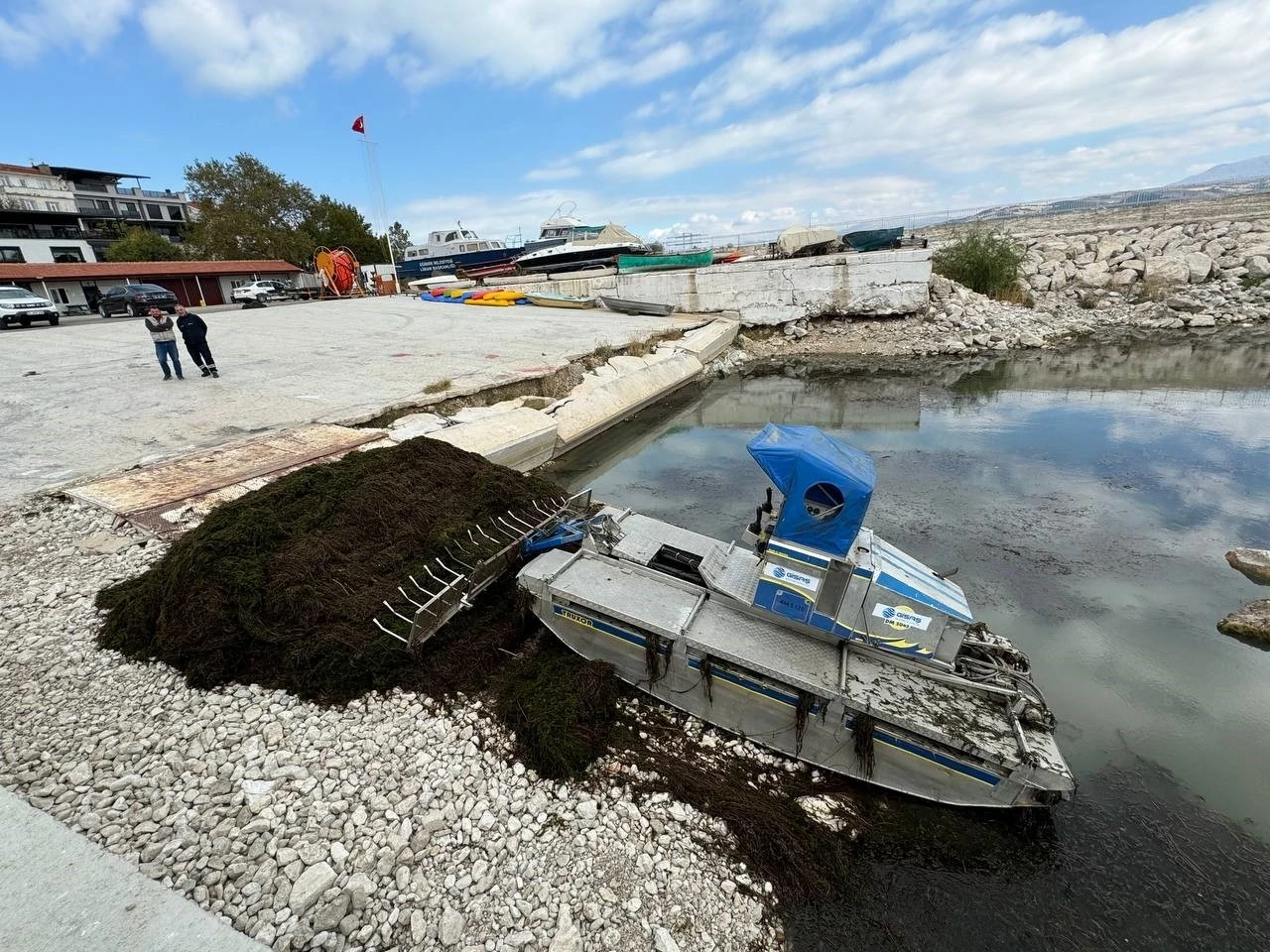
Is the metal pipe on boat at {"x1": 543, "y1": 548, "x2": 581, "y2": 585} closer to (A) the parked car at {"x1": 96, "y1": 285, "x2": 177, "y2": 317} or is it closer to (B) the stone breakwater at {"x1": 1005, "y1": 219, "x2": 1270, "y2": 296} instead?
(A) the parked car at {"x1": 96, "y1": 285, "x2": 177, "y2": 317}

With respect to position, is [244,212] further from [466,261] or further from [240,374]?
[240,374]

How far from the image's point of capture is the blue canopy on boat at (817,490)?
4191 mm

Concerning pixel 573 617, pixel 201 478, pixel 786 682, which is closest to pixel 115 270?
pixel 201 478

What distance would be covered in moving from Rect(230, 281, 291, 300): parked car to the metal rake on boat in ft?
106

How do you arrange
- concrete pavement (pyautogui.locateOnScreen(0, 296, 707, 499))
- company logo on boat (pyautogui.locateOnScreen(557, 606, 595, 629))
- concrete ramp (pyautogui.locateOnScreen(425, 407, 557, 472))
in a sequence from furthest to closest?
1. concrete ramp (pyautogui.locateOnScreen(425, 407, 557, 472))
2. concrete pavement (pyautogui.locateOnScreen(0, 296, 707, 499))
3. company logo on boat (pyautogui.locateOnScreen(557, 606, 595, 629))

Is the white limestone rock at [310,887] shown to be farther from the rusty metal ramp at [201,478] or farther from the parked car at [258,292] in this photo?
the parked car at [258,292]

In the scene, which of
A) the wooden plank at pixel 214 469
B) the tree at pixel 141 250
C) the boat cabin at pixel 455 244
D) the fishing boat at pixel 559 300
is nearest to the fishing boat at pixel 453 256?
the boat cabin at pixel 455 244

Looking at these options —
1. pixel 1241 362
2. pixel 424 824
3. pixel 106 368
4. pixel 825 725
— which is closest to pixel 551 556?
pixel 424 824

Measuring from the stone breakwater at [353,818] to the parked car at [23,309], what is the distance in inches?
982

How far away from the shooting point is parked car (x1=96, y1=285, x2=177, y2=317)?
24.8 m

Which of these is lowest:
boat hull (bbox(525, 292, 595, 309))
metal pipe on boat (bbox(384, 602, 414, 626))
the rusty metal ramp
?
metal pipe on boat (bbox(384, 602, 414, 626))

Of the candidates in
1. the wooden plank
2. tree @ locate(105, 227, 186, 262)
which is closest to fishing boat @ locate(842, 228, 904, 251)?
the wooden plank

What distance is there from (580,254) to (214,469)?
26588 millimetres

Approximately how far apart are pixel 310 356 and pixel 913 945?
17636 mm
